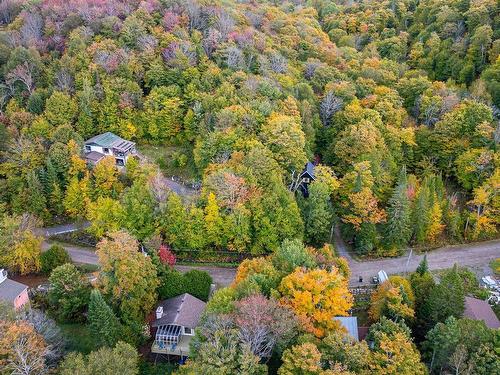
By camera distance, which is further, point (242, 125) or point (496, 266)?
point (242, 125)

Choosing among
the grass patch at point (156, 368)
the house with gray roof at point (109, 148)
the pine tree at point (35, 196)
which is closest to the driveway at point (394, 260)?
the pine tree at point (35, 196)

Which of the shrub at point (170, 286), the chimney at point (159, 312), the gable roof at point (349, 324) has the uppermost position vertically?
the gable roof at point (349, 324)

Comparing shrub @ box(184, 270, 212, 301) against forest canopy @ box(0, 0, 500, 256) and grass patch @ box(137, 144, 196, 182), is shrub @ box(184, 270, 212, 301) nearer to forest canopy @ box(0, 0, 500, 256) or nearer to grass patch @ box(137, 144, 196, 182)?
forest canopy @ box(0, 0, 500, 256)

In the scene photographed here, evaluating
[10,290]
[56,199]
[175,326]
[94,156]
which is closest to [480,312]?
[175,326]

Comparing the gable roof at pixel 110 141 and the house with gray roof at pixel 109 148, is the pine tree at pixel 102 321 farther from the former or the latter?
the gable roof at pixel 110 141

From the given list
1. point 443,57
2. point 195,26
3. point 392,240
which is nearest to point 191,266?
point 392,240

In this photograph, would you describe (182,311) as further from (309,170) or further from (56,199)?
(309,170)

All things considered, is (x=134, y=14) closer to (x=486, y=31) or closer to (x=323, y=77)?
(x=323, y=77)
